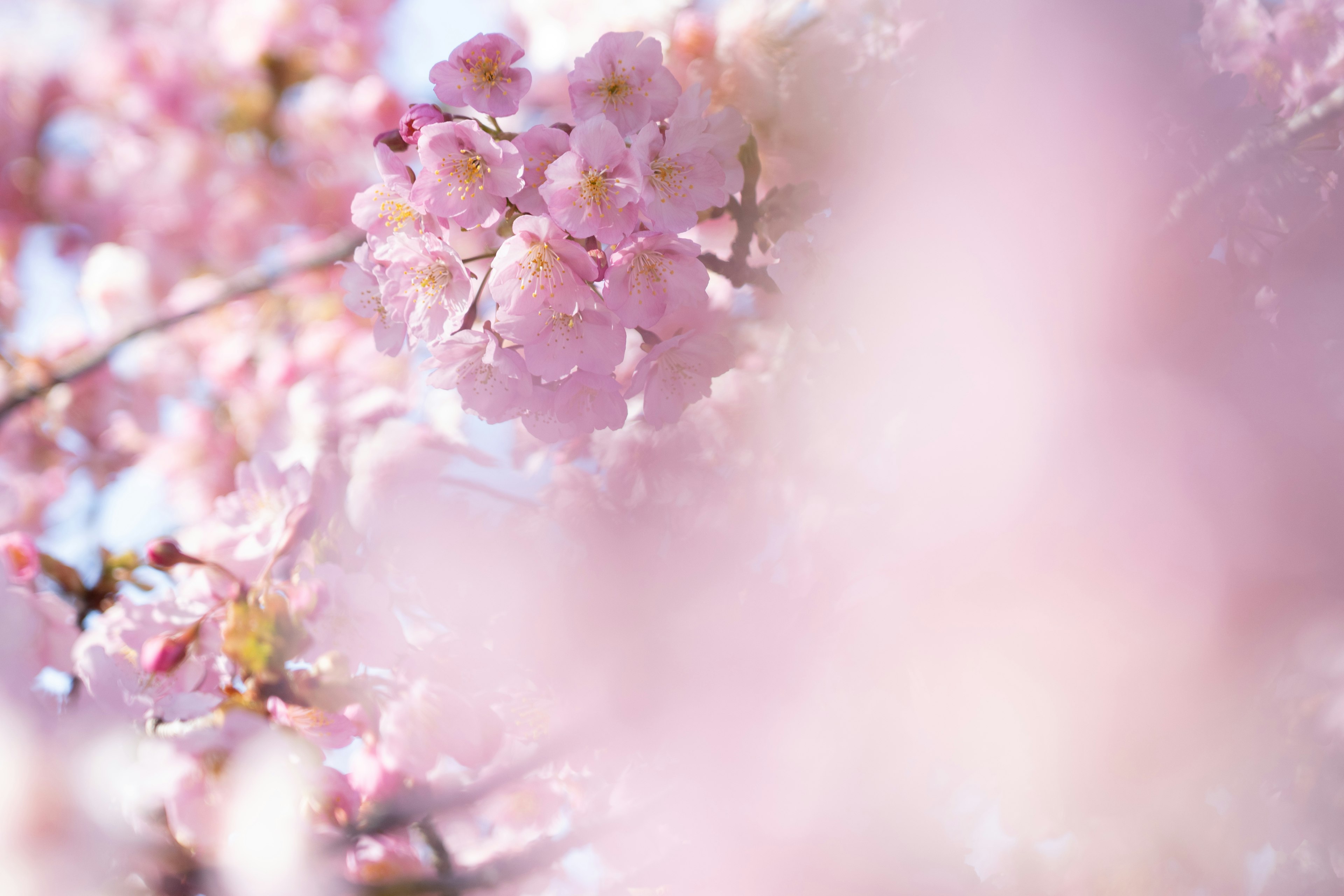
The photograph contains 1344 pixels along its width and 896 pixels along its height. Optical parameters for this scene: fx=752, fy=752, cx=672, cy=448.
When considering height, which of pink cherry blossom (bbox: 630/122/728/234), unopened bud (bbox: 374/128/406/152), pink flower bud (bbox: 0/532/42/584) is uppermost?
pink cherry blossom (bbox: 630/122/728/234)

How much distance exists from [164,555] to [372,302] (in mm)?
229

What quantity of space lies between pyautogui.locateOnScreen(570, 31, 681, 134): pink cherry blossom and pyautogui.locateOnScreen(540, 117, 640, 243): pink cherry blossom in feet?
0.08

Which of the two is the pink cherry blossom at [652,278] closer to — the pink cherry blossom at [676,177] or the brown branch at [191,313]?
the pink cherry blossom at [676,177]

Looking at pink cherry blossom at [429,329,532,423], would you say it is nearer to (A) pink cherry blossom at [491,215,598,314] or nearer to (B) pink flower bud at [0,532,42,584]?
(A) pink cherry blossom at [491,215,598,314]

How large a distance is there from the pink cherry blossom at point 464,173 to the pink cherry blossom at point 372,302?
0.05 metres

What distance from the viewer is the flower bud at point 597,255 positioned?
1.11ft

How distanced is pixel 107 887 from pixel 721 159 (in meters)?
0.56

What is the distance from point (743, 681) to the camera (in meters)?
0.47

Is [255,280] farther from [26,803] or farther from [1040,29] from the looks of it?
[1040,29]

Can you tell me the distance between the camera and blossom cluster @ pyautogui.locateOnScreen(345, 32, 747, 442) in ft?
1.06

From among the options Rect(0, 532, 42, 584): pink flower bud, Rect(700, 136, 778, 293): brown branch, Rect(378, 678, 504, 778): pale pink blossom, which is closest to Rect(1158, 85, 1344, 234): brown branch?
Rect(700, 136, 778, 293): brown branch

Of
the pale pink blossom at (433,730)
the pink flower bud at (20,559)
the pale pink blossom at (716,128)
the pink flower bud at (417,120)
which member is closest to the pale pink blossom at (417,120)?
the pink flower bud at (417,120)

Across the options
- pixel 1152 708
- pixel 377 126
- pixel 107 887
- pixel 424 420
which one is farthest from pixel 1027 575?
pixel 377 126

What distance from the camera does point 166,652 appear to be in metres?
0.45
